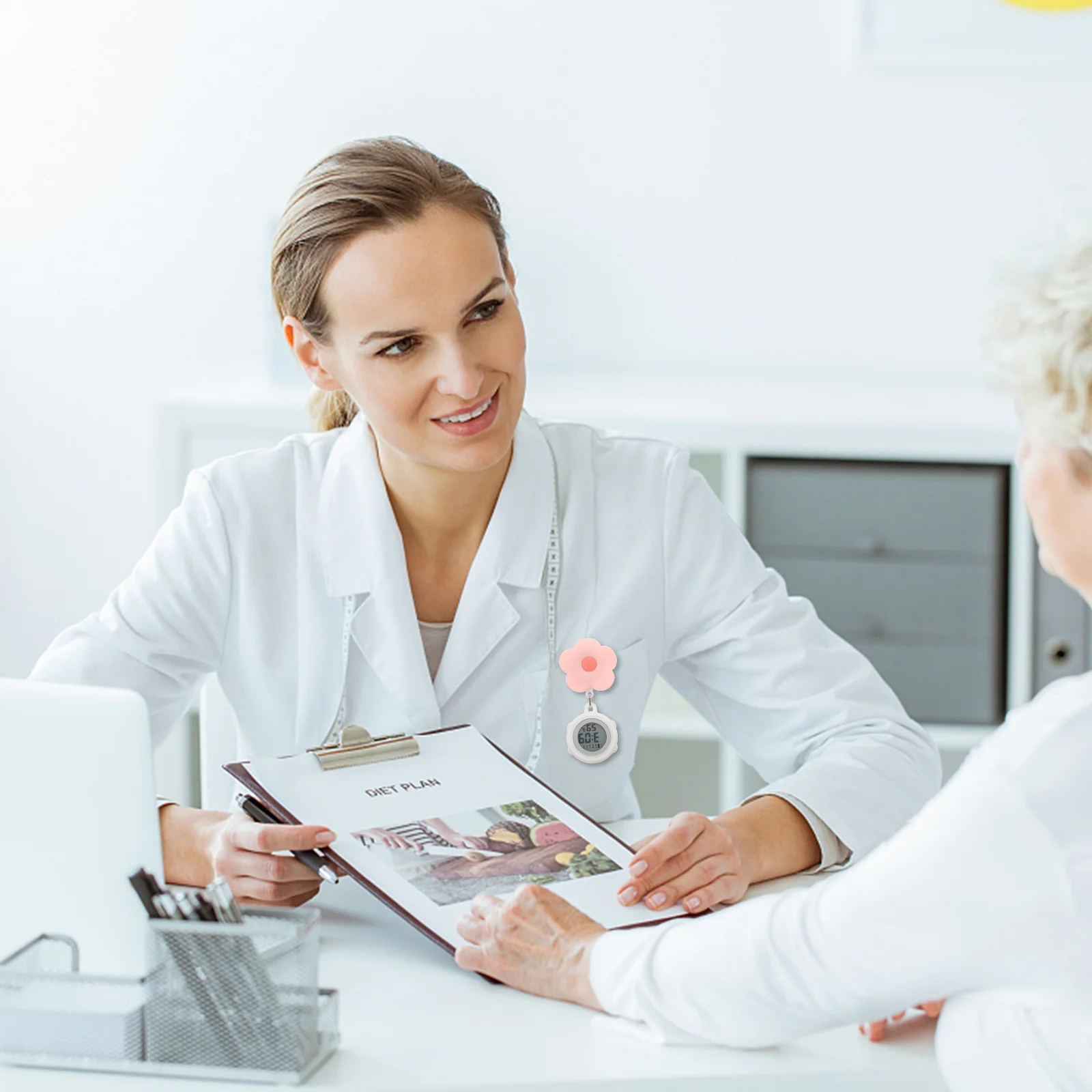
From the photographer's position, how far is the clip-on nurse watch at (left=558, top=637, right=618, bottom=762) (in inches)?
67.0

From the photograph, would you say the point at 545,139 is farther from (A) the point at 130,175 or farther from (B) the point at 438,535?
(B) the point at 438,535

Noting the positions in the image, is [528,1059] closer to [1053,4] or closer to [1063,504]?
[1063,504]

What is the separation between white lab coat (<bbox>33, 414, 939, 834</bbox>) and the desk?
0.56 m

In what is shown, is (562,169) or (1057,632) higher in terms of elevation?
(562,169)

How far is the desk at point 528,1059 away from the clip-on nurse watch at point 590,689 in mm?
547

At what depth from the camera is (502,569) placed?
172 centimetres

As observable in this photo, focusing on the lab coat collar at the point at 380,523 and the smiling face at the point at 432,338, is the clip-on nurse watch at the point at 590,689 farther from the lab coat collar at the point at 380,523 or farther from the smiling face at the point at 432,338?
the smiling face at the point at 432,338

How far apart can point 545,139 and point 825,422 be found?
2.93 ft

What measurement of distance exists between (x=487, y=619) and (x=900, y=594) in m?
1.32

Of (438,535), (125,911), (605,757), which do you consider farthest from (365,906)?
(438,535)

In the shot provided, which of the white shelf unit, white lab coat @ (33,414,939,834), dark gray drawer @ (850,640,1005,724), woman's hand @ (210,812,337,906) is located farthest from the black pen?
dark gray drawer @ (850,640,1005,724)

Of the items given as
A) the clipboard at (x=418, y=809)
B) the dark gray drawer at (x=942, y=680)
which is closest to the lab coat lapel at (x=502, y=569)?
the clipboard at (x=418, y=809)

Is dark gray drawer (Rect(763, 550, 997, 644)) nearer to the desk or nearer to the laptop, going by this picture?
the desk

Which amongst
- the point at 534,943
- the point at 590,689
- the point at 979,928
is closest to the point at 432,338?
the point at 590,689
